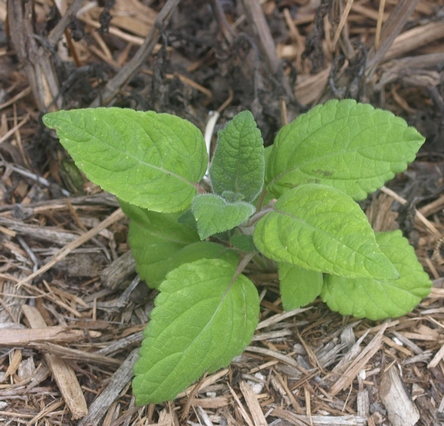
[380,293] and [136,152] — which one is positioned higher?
[136,152]

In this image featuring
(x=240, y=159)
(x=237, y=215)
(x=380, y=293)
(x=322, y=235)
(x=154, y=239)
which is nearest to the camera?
(x=322, y=235)

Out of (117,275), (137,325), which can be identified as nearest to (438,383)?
(137,325)

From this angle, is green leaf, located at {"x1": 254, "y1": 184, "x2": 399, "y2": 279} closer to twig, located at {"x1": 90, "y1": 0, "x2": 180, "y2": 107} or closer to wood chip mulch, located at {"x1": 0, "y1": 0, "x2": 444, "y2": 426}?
wood chip mulch, located at {"x1": 0, "y1": 0, "x2": 444, "y2": 426}

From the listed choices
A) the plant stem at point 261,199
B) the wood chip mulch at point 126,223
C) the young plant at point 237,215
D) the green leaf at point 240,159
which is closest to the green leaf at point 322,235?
the young plant at point 237,215

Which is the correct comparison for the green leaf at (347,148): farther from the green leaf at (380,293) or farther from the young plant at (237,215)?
the green leaf at (380,293)

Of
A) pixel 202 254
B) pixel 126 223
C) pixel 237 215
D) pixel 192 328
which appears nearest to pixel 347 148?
pixel 237 215

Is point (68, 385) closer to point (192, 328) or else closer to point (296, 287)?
point (192, 328)

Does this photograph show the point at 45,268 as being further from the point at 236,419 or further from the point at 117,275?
the point at 236,419
